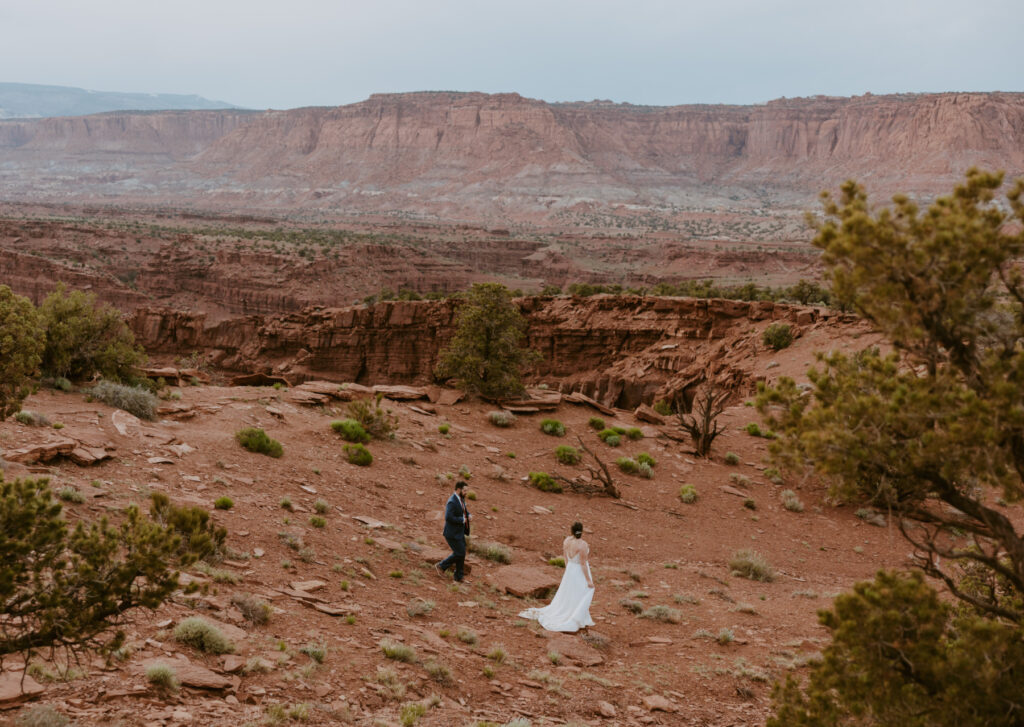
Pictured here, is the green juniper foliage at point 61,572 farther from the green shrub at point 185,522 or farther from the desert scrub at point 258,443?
the desert scrub at point 258,443

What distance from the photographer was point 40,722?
205 inches

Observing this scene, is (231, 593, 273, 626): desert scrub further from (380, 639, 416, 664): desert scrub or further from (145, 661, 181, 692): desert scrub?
(145, 661, 181, 692): desert scrub

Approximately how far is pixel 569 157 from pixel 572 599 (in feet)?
513

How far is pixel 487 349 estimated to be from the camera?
2308cm

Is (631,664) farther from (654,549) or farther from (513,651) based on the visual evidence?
(654,549)

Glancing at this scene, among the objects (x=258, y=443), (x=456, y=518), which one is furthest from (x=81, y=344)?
(x=456, y=518)

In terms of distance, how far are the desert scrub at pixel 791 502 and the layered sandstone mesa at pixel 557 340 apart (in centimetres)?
1007

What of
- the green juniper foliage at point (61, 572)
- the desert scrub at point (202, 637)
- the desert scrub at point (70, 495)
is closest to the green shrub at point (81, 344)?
the desert scrub at point (70, 495)

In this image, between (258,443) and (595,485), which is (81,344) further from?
(595,485)

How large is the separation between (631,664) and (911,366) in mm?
5120

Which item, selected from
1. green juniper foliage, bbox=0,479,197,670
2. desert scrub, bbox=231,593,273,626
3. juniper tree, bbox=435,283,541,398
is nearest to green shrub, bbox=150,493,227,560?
desert scrub, bbox=231,593,273,626

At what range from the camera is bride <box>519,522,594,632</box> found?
385 inches

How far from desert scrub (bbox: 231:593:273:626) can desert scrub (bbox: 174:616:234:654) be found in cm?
77

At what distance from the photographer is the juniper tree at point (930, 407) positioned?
15.6 feet
